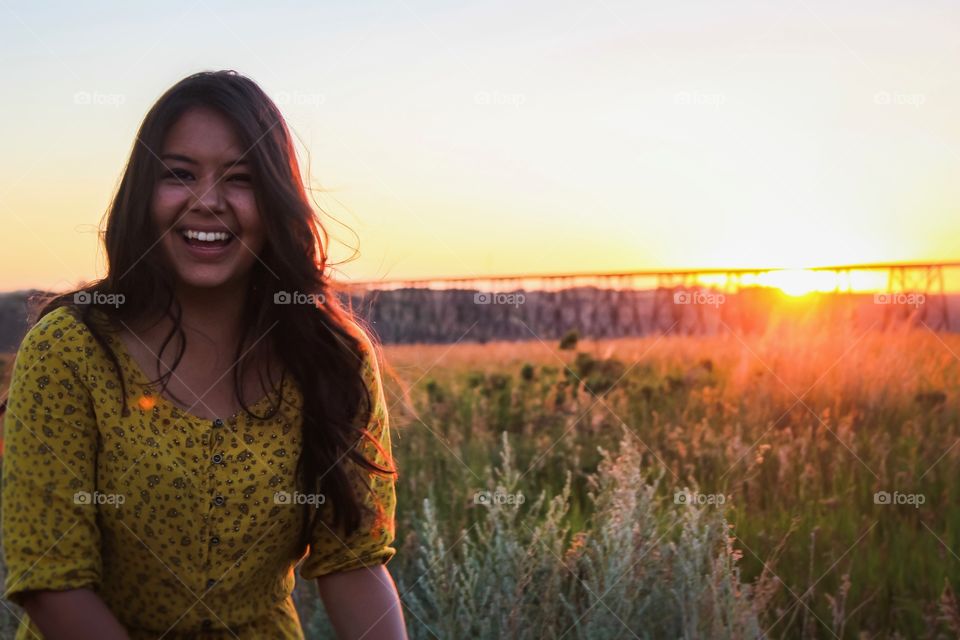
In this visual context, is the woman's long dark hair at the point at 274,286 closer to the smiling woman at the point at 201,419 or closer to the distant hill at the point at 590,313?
the smiling woman at the point at 201,419

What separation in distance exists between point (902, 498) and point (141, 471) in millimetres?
3359

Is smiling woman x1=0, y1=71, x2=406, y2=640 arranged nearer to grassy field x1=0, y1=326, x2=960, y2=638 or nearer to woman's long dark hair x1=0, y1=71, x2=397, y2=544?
woman's long dark hair x1=0, y1=71, x2=397, y2=544

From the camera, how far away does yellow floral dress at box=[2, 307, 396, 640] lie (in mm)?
1728

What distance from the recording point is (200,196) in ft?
6.25

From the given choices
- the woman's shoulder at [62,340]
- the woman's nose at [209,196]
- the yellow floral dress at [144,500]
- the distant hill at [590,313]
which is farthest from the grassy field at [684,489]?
the woman's shoulder at [62,340]

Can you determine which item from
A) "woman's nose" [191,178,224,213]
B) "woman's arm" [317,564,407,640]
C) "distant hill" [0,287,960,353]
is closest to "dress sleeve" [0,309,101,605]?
"woman's nose" [191,178,224,213]

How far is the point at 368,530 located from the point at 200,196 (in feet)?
2.44

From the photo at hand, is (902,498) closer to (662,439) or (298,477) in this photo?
(662,439)

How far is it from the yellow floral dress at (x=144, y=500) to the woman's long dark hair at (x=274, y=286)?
0.05 m

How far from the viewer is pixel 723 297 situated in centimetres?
663

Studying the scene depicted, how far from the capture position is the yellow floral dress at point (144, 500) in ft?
5.67

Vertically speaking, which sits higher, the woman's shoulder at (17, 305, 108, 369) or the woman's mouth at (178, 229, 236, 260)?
the woman's mouth at (178, 229, 236, 260)

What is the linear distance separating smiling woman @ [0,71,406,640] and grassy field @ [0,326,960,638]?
19.6 inches

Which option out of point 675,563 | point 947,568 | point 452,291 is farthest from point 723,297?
point 675,563
